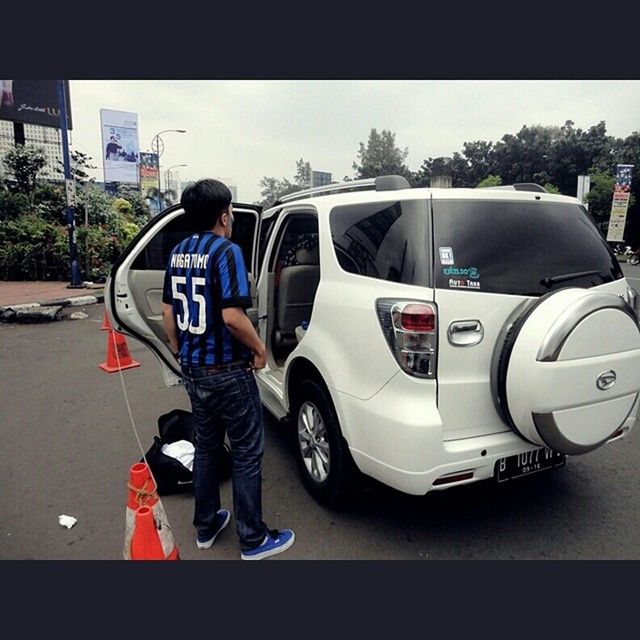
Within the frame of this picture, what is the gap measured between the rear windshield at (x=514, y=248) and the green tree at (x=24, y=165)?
22003 millimetres

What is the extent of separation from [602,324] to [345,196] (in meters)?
1.53

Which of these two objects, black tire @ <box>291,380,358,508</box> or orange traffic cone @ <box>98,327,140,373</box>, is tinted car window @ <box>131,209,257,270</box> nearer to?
black tire @ <box>291,380,358,508</box>

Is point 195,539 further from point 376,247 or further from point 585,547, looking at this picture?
point 585,547

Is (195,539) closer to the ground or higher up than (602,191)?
closer to the ground

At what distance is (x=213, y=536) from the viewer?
2691 mm

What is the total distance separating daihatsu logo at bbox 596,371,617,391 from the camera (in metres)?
2.32

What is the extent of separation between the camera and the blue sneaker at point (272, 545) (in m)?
2.55

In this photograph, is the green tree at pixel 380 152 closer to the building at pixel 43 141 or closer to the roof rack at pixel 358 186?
the building at pixel 43 141

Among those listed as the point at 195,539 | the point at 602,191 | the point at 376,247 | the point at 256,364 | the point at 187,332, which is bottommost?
the point at 195,539

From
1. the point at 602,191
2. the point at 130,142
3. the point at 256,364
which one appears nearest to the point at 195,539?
the point at 256,364

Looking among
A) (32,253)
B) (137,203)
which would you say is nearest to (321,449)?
(32,253)

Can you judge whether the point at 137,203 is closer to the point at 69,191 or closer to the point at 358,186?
the point at 69,191

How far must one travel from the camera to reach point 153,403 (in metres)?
4.95

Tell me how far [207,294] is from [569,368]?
1.75m
